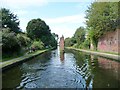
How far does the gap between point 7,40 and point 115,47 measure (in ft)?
62.5

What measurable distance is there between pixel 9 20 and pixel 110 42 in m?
22.6

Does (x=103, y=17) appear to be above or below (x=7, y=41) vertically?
above

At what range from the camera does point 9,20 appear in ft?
171

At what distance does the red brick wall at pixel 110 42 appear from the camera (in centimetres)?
3790

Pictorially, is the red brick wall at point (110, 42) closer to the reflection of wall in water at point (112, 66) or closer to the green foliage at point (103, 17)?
the green foliage at point (103, 17)

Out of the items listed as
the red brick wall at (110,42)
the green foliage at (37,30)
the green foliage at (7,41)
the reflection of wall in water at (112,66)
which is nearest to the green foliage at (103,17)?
the red brick wall at (110,42)

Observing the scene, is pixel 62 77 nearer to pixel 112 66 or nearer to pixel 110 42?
pixel 112 66

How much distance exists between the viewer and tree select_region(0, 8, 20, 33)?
51.0 m

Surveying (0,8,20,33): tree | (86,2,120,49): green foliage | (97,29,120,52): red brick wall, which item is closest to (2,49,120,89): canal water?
(86,2,120,49): green foliage

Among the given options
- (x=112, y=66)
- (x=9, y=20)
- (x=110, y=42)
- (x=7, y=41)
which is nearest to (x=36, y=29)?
(x=9, y=20)

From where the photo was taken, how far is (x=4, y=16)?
167ft

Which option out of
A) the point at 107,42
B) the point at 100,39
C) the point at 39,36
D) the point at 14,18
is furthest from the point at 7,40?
the point at 39,36

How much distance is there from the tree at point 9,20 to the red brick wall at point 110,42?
18.9 metres

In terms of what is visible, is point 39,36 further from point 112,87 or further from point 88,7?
point 112,87
